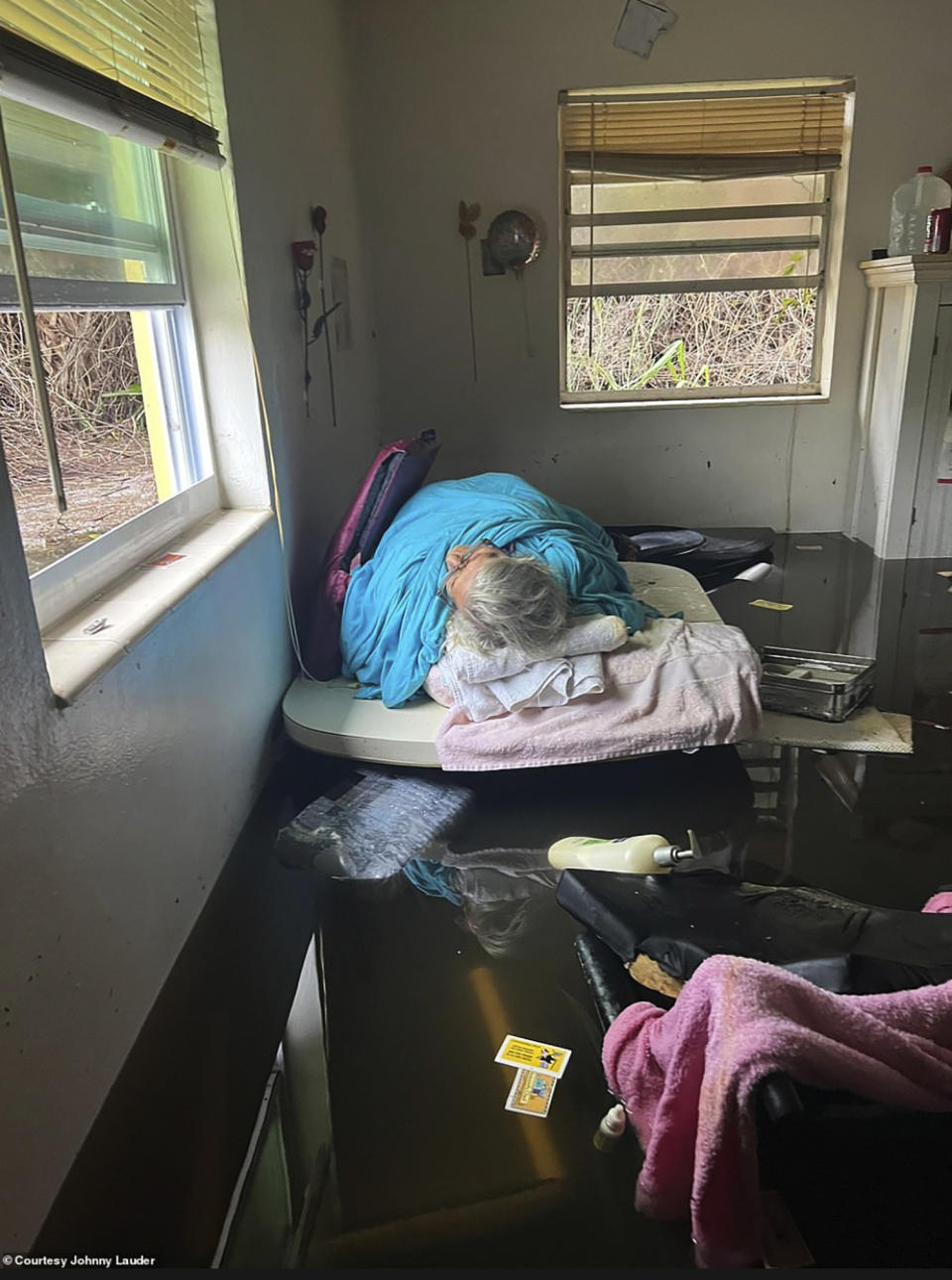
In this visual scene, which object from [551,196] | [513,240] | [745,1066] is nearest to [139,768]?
[745,1066]

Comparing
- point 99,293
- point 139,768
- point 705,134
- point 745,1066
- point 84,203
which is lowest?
point 745,1066

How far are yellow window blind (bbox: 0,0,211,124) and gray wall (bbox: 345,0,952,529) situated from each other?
2306 mm

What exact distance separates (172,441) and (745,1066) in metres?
1.90

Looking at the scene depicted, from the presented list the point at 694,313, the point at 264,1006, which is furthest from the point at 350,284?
the point at 264,1006

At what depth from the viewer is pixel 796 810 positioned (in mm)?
2209

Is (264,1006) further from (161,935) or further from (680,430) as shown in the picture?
(680,430)

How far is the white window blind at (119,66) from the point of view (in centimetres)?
140

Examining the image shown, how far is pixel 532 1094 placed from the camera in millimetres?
1428

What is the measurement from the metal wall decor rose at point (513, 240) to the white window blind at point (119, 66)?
2.33 meters

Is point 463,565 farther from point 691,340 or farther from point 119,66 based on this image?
point 691,340

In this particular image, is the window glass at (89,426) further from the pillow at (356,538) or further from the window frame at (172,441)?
the pillow at (356,538)

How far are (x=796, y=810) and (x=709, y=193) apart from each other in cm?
335

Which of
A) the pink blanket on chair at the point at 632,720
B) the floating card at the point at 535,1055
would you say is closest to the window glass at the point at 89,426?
the pink blanket on chair at the point at 632,720

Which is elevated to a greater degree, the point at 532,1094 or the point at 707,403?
the point at 707,403
